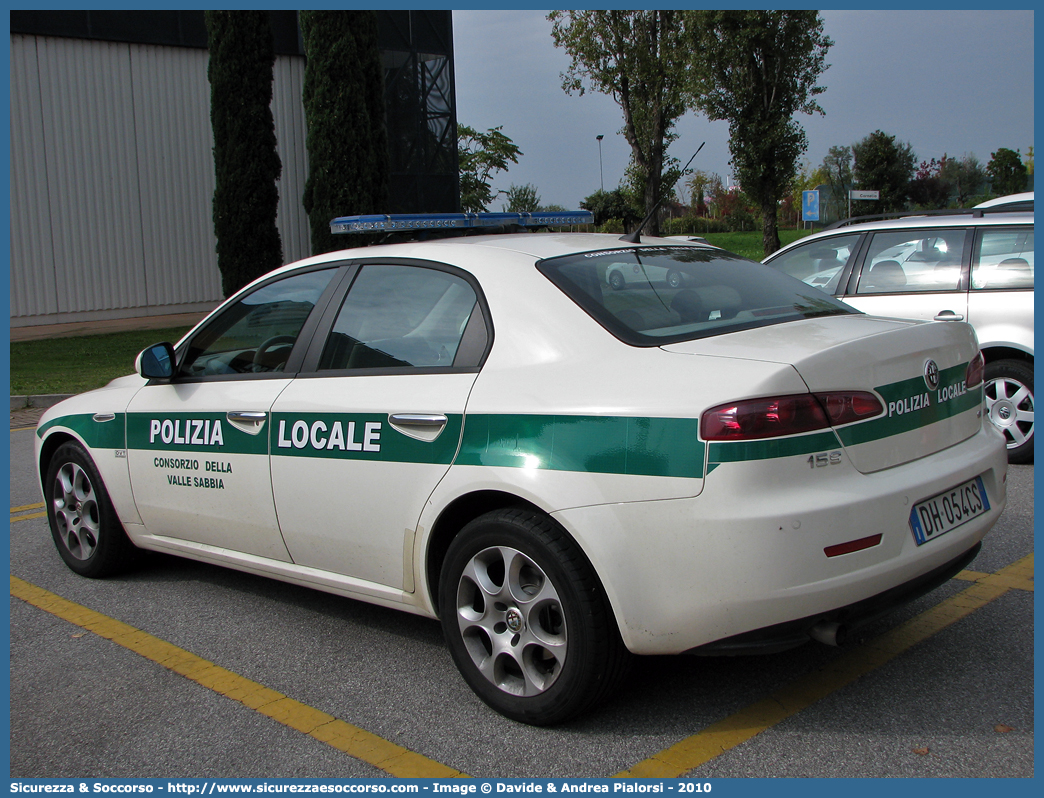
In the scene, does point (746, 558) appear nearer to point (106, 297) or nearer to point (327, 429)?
point (327, 429)

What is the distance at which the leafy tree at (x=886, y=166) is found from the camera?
189ft

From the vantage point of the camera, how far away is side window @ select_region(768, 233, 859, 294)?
7199 mm

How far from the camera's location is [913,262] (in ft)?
22.4

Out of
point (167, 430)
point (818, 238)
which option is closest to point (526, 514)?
point (167, 430)

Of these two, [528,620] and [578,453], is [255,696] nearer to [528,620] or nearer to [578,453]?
[528,620]

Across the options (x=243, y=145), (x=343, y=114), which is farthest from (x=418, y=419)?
(x=343, y=114)

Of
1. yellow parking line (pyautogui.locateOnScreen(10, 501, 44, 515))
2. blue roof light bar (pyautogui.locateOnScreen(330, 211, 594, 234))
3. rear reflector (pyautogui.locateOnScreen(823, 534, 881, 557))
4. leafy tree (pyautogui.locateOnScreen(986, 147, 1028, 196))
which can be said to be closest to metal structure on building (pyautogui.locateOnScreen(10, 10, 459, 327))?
yellow parking line (pyautogui.locateOnScreen(10, 501, 44, 515))

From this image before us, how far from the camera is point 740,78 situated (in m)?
34.2

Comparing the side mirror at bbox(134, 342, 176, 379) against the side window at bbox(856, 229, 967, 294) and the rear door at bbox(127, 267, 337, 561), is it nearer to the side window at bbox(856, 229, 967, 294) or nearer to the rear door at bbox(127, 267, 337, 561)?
the rear door at bbox(127, 267, 337, 561)

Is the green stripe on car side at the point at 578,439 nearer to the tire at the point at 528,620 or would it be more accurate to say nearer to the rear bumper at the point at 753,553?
the rear bumper at the point at 753,553

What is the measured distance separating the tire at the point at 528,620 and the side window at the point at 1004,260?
4.81 meters

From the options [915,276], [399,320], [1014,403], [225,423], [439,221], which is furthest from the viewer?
[915,276]

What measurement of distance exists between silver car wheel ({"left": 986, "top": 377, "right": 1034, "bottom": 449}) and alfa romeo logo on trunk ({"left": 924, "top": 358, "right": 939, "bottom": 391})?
3752 mm

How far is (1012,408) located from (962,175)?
2512 inches
